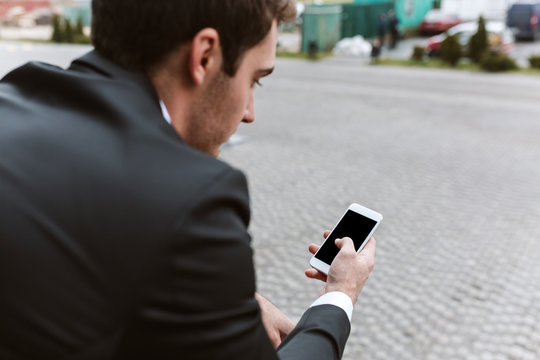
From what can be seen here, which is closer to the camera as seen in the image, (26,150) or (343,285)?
(26,150)

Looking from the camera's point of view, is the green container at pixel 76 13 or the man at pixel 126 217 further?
the green container at pixel 76 13

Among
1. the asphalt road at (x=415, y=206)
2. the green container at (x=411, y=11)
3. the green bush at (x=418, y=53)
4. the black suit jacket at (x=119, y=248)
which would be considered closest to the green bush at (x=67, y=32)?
the green container at (x=411, y=11)

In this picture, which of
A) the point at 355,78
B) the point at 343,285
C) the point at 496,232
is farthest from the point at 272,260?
the point at 355,78

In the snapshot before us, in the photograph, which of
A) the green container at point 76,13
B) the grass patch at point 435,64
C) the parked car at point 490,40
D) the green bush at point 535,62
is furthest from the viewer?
the green container at point 76,13

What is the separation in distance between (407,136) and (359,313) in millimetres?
5822

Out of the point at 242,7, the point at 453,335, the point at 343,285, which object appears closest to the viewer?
the point at 242,7

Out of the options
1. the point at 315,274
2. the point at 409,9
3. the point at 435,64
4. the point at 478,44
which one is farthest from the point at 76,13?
the point at 315,274

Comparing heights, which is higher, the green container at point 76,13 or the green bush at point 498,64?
the green container at point 76,13

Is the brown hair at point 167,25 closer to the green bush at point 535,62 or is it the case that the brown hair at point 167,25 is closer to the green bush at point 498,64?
the green bush at point 498,64

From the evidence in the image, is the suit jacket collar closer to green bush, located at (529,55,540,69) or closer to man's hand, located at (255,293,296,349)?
man's hand, located at (255,293,296,349)

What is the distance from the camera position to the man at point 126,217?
101 centimetres

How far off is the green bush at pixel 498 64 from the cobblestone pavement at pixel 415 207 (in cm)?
528

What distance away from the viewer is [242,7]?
48.1 inches

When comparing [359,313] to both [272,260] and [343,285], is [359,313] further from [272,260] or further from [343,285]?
[343,285]
